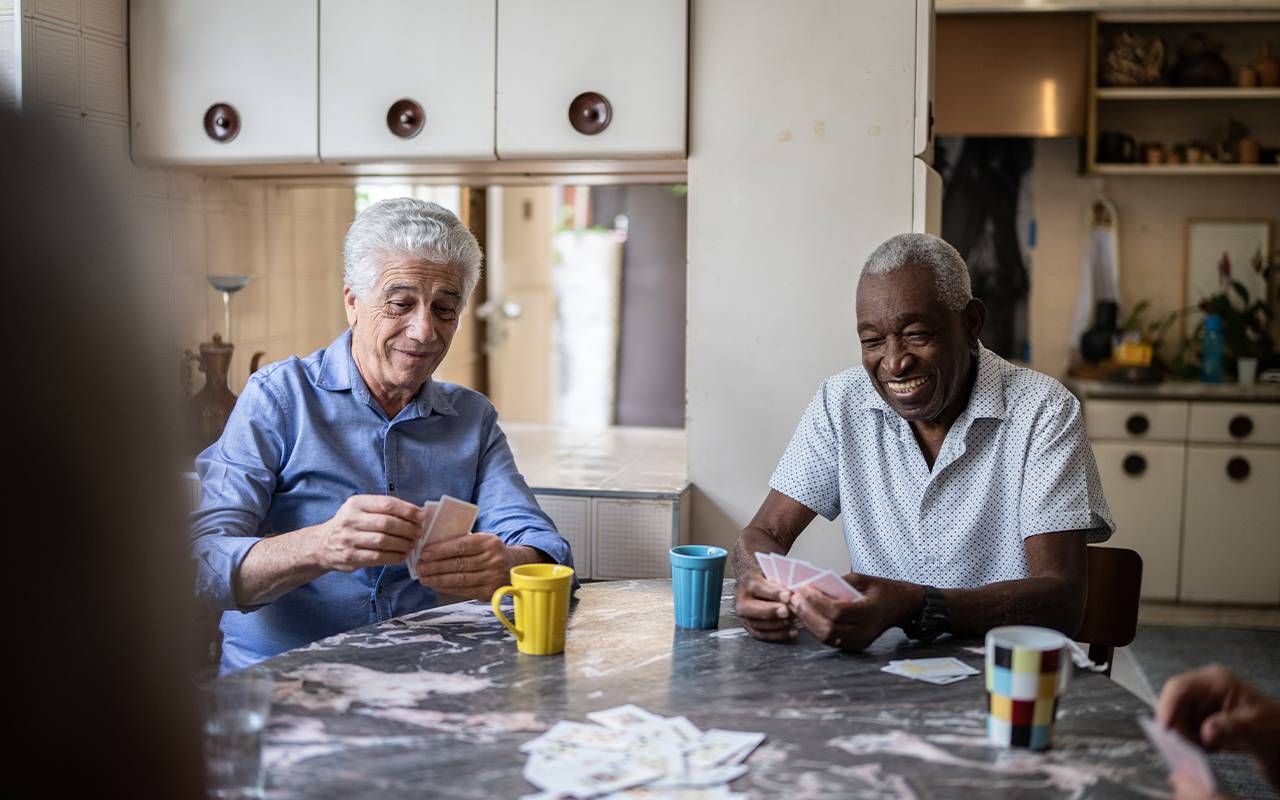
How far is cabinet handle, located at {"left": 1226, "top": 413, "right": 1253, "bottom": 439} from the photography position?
14.3ft

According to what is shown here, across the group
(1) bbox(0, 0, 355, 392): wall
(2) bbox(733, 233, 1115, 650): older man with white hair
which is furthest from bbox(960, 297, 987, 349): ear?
(1) bbox(0, 0, 355, 392): wall

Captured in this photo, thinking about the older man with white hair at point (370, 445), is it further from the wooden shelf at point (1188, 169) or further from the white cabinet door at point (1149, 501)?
the wooden shelf at point (1188, 169)

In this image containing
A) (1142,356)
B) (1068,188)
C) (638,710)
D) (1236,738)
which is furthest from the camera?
(1068,188)

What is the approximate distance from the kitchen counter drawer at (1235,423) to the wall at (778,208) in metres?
2.26

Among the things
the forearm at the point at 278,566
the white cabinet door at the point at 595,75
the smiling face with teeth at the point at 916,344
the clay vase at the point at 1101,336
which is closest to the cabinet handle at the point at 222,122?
the white cabinet door at the point at 595,75

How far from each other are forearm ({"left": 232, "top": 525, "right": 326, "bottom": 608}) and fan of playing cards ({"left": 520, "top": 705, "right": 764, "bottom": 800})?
0.64 metres

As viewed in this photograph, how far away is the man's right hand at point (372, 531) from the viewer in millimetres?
1709

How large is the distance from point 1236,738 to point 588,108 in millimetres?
2041

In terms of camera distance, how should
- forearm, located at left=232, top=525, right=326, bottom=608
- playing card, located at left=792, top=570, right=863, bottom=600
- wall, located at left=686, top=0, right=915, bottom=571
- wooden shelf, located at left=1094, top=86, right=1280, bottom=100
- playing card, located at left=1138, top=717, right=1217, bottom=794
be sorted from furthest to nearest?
1. wooden shelf, located at left=1094, top=86, right=1280, bottom=100
2. wall, located at left=686, top=0, right=915, bottom=571
3. forearm, located at left=232, top=525, right=326, bottom=608
4. playing card, located at left=792, top=570, right=863, bottom=600
5. playing card, located at left=1138, top=717, right=1217, bottom=794

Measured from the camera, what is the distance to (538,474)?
114 inches

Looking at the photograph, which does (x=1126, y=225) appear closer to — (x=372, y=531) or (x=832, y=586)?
(x=832, y=586)

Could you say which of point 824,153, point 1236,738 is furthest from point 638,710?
point 824,153

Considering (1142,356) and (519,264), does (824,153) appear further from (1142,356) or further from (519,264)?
(519,264)

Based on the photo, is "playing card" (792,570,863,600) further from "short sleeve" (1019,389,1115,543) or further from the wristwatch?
"short sleeve" (1019,389,1115,543)
